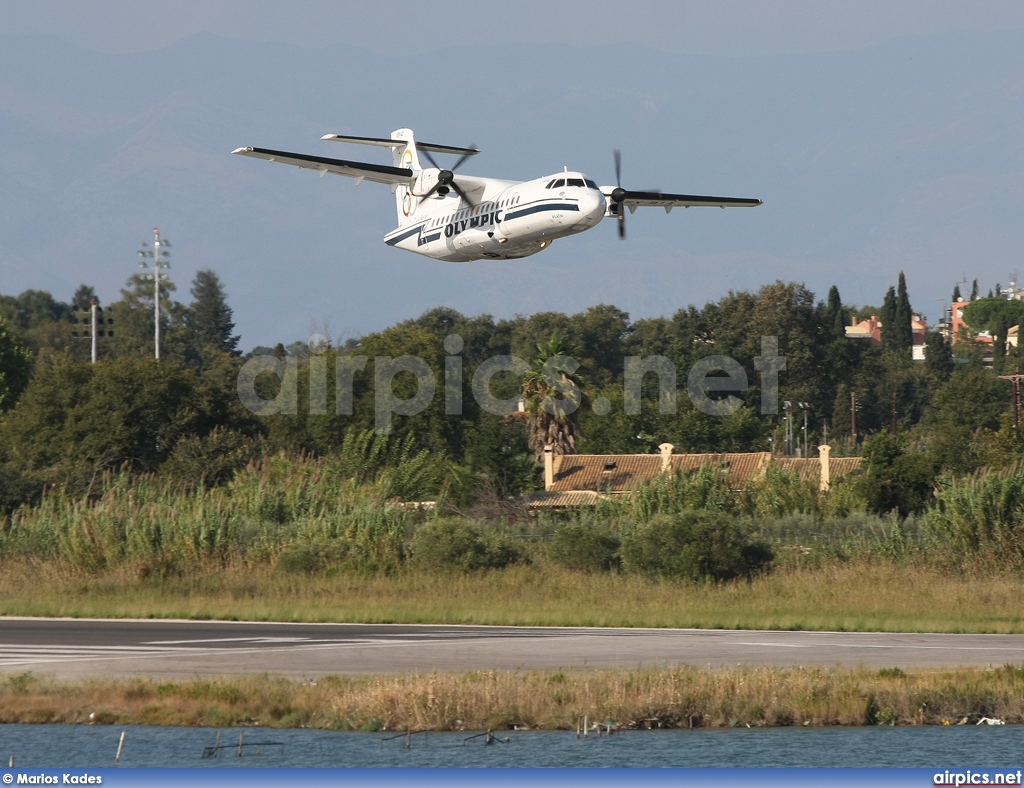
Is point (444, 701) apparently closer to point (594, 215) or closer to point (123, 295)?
point (594, 215)

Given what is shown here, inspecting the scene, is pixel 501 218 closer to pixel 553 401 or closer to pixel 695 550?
pixel 695 550

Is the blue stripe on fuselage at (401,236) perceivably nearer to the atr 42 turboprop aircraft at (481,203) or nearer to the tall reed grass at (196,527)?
the atr 42 turboprop aircraft at (481,203)

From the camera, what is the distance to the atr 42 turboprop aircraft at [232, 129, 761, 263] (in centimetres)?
3922

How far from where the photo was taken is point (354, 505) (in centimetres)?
3959

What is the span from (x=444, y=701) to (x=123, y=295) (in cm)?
14462

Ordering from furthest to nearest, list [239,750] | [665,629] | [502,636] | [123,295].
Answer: [123,295], [665,629], [502,636], [239,750]

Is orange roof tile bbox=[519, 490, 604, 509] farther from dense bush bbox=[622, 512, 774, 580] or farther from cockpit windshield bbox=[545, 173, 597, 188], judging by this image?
dense bush bbox=[622, 512, 774, 580]

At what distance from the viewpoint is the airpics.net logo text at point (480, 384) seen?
81625mm

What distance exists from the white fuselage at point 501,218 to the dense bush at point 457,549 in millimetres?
8963

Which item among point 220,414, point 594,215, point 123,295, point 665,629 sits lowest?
point 665,629

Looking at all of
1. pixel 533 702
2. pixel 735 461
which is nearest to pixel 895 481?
pixel 735 461

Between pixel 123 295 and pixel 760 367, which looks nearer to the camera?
pixel 760 367

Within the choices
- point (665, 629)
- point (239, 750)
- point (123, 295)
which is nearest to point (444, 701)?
point (239, 750)

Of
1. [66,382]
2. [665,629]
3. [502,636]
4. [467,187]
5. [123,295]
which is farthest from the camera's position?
[123,295]
